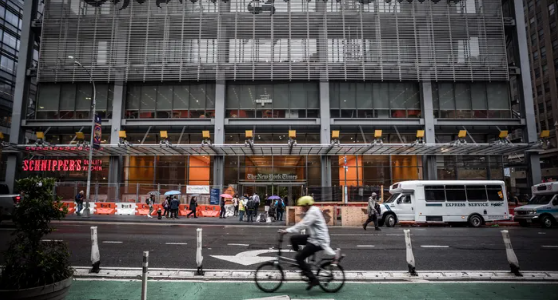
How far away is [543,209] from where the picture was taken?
18.4 meters

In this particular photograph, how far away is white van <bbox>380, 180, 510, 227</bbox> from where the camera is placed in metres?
18.7

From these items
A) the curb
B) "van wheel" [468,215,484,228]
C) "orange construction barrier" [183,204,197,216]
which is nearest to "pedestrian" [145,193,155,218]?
"orange construction barrier" [183,204,197,216]

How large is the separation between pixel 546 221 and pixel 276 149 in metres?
18.4

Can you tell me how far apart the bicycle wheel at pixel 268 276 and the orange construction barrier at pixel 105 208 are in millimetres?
22127

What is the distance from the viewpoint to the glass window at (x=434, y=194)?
18812 mm

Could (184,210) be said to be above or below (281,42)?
below

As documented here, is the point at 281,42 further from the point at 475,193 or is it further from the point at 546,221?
the point at 546,221

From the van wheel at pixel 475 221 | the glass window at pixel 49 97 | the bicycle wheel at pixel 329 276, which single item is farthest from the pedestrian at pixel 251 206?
the glass window at pixel 49 97

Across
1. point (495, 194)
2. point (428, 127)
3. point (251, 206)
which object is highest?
point (428, 127)

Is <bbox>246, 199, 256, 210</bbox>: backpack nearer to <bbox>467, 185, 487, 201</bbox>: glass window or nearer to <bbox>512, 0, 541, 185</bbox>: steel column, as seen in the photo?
<bbox>467, 185, 487, 201</bbox>: glass window

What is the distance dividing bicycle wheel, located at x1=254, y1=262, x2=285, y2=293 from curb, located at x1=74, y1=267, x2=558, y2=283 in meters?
0.67

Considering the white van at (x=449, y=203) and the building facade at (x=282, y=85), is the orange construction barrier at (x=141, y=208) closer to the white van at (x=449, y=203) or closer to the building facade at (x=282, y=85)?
the building facade at (x=282, y=85)

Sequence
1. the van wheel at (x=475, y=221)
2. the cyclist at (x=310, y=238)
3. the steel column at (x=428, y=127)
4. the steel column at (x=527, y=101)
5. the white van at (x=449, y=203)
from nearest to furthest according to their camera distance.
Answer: the cyclist at (x=310, y=238) < the van wheel at (x=475, y=221) < the white van at (x=449, y=203) < the steel column at (x=527, y=101) < the steel column at (x=428, y=127)

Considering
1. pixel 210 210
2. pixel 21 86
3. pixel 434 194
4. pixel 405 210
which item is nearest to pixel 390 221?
pixel 405 210
